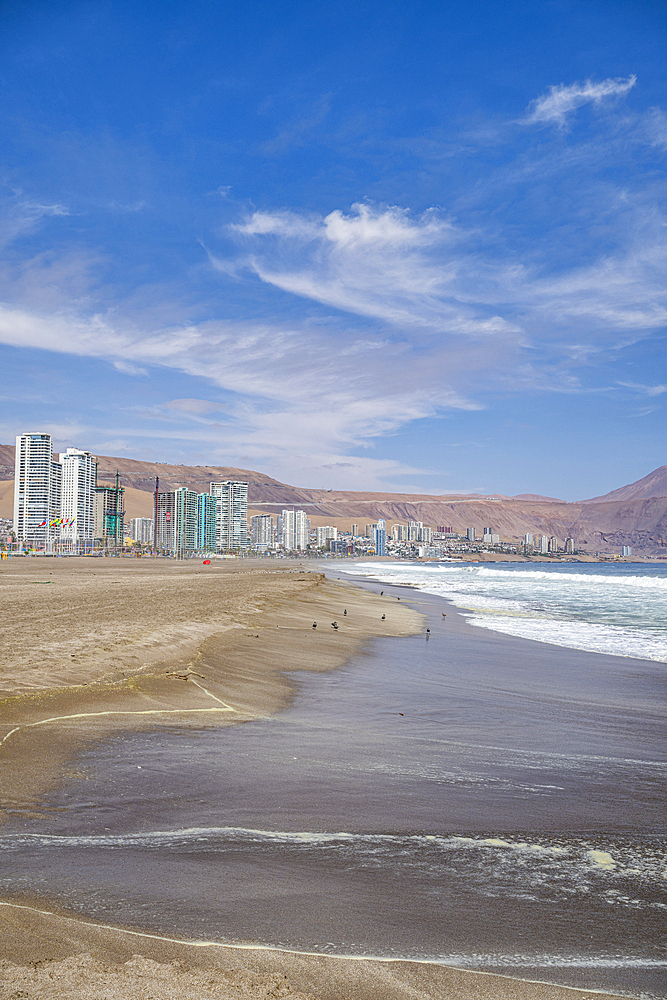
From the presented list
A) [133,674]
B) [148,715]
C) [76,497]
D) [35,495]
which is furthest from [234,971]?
[76,497]

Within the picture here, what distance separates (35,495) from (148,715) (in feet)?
628

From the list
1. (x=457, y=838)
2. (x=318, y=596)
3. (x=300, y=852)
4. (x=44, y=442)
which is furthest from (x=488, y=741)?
(x=44, y=442)

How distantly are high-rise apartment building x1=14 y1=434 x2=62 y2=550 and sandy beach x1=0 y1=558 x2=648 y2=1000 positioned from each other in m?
170

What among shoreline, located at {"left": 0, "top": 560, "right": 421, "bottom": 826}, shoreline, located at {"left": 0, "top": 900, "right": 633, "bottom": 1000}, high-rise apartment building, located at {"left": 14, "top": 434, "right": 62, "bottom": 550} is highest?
high-rise apartment building, located at {"left": 14, "top": 434, "right": 62, "bottom": 550}

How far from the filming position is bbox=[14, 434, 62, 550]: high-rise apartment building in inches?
6918

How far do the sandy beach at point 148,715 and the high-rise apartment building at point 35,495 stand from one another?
17000 cm

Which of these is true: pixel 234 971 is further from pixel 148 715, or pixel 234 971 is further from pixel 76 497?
pixel 76 497

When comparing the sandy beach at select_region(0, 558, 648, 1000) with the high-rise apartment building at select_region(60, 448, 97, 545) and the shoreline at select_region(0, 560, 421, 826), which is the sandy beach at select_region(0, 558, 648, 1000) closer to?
the shoreline at select_region(0, 560, 421, 826)

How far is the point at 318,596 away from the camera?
29.6m

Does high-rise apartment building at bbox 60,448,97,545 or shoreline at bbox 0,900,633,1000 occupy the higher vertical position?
high-rise apartment building at bbox 60,448,97,545

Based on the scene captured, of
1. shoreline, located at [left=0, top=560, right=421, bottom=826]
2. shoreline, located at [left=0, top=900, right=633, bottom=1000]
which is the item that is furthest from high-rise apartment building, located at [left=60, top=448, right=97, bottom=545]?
shoreline, located at [left=0, top=900, right=633, bottom=1000]

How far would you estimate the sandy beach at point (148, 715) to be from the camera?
2.57 metres

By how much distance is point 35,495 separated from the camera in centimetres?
17962

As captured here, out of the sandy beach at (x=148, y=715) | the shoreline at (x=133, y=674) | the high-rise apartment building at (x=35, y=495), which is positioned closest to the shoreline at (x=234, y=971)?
the sandy beach at (x=148, y=715)
